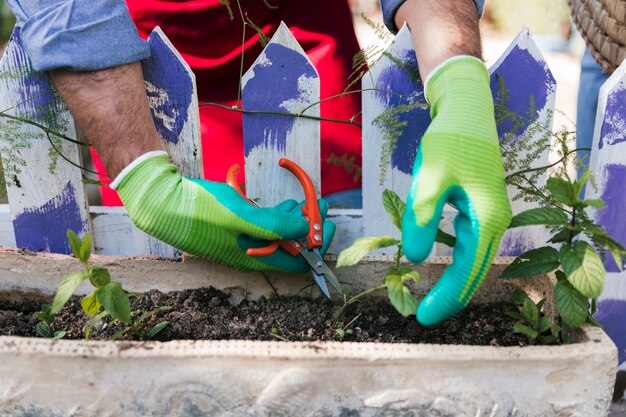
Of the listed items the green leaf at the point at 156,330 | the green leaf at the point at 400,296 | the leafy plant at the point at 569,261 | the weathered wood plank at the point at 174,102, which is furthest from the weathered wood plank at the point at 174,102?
the leafy plant at the point at 569,261

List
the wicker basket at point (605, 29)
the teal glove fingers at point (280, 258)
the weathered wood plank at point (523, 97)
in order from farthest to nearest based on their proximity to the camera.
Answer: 1. the wicker basket at point (605, 29)
2. the weathered wood plank at point (523, 97)
3. the teal glove fingers at point (280, 258)

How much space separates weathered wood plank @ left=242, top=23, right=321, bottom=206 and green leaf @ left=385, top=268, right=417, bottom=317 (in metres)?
0.56

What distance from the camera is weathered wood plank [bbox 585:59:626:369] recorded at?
4.61 ft

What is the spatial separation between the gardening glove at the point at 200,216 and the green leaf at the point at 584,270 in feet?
1.68

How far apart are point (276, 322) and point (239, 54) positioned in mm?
843

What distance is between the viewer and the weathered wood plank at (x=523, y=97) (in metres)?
1.45

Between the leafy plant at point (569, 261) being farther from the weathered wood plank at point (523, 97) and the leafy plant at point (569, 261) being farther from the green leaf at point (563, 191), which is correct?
the weathered wood plank at point (523, 97)

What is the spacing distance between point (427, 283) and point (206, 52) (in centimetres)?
95

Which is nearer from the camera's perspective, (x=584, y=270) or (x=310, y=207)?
(x=584, y=270)

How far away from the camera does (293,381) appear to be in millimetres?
1020

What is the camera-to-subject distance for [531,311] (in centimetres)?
114

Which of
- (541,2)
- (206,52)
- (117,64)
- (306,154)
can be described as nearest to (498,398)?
(306,154)

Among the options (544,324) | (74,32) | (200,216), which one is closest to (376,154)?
(200,216)

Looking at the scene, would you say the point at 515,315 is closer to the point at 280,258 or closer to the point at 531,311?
the point at 531,311
